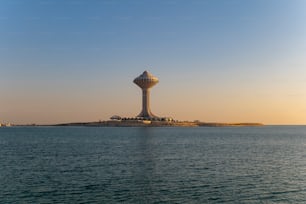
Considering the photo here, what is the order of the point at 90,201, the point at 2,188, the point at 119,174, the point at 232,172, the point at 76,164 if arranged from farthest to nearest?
1. the point at 76,164
2. the point at 232,172
3. the point at 119,174
4. the point at 2,188
5. the point at 90,201

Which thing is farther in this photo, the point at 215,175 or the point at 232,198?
the point at 215,175

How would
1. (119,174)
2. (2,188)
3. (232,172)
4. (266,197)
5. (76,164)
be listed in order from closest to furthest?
1. (266,197)
2. (2,188)
3. (119,174)
4. (232,172)
5. (76,164)

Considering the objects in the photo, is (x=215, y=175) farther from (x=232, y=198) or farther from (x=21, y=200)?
(x=21, y=200)

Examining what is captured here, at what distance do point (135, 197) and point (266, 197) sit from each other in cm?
980

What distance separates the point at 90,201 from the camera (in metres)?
24.9

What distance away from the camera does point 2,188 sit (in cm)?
2881

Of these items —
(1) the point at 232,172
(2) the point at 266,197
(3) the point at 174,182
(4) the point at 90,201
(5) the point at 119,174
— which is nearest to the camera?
(4) the point at 90,201

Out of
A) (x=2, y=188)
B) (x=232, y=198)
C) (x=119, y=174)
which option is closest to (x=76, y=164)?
(x=119, y=174)

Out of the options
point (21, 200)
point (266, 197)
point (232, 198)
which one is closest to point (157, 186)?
point (232, 198)

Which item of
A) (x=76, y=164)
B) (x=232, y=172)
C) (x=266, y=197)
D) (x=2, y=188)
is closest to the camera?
(x=266, y=197)

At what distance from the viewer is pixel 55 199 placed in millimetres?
25344

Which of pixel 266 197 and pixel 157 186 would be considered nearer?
pixel 266 197

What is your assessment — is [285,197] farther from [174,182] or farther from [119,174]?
[119,174]

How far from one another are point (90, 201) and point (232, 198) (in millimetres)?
10259
